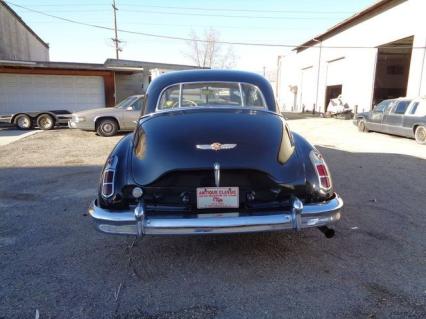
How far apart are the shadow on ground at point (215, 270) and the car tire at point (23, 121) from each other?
1188 centimetres

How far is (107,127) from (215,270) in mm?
10415

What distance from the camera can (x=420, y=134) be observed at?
1064 centimetres

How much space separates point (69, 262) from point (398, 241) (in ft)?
11.1

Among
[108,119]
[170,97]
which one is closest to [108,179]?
[170,97]

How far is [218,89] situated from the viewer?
433cm

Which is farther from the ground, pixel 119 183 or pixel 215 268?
pixel 119 183

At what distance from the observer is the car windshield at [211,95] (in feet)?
13.6

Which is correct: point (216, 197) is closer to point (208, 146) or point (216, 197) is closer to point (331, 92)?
point (208, 146)

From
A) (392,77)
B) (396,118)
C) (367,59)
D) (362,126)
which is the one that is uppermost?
(367,59)

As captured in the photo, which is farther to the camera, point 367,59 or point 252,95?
point 367,59

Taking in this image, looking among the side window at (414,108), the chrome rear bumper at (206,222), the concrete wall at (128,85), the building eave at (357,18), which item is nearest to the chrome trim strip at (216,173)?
the chrome rear bumper at (206,222)

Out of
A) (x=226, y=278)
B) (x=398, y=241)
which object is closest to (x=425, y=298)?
(x=398, y=241)

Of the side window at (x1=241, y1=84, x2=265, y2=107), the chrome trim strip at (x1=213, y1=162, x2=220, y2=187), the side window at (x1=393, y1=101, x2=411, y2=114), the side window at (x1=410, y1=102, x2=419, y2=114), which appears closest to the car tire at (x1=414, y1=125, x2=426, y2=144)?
the side window at (x1=410, y1=102, x2=419, y2=114)

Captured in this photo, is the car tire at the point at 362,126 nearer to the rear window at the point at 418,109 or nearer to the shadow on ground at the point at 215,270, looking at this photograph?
the rear window at the point at 418,109
